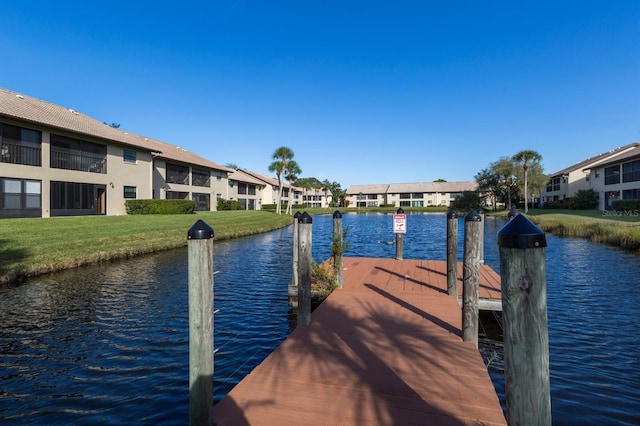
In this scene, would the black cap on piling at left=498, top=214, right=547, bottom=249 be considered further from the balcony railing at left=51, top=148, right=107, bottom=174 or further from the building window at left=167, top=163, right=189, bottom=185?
the building window at left=167, top=163, right=189, bottom=185

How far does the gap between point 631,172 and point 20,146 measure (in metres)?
59.2

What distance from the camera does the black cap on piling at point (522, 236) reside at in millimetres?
1972

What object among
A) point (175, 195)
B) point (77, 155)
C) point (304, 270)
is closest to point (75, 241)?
point (77, 155)

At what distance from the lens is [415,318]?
244 inches

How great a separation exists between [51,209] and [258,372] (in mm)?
26158

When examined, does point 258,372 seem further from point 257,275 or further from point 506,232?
point 257,275

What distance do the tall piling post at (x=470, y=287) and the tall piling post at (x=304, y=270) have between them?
2.48 m

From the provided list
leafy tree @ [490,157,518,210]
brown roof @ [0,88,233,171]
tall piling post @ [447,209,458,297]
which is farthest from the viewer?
leafy tree @ [490,157,518,210]

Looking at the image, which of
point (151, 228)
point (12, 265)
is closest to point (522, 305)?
point (12, 265)

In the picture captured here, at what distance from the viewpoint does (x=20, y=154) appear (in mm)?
21938

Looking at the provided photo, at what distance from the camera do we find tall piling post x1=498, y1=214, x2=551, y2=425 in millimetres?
1983

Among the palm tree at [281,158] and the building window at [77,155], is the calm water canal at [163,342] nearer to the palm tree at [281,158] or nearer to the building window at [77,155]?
the building window at [77,155]

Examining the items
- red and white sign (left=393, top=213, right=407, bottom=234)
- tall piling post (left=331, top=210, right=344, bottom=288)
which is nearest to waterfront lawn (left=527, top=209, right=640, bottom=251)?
red and white sign (left=393, top=213, right=407, bottom=234)

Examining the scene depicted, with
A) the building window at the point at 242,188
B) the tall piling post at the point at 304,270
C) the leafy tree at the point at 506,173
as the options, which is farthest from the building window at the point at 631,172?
the building window at the point at 242,188
